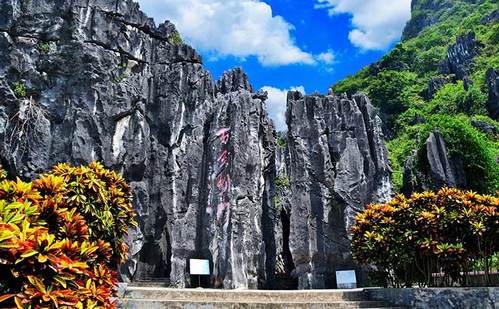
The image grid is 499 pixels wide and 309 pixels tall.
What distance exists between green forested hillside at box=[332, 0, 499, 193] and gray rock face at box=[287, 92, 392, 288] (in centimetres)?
713

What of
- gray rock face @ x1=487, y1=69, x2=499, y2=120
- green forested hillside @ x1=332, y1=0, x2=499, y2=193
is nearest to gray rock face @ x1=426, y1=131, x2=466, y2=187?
green forested hillside @ x1=332, y1=0, x2=499, y2=193

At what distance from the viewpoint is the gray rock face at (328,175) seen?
1530cm

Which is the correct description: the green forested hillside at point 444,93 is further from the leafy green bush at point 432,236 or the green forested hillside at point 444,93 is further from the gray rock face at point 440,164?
the leafy green bush at point 432,236

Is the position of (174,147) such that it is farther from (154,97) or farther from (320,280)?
(320,280)

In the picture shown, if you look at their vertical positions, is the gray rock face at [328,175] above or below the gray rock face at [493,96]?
below

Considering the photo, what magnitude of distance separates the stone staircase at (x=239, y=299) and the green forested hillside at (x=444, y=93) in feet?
47.4

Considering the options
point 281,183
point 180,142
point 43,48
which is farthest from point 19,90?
point 281,183

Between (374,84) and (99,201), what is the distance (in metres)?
50.6

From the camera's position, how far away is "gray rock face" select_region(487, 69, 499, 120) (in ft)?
127

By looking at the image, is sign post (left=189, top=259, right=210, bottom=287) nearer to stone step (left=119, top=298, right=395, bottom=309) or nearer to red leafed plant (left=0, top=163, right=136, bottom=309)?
stone step (left=119, top=298, right=395, bottom=309)

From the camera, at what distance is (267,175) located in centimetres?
1836

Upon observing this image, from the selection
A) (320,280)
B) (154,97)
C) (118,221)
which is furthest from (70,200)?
(154,97)

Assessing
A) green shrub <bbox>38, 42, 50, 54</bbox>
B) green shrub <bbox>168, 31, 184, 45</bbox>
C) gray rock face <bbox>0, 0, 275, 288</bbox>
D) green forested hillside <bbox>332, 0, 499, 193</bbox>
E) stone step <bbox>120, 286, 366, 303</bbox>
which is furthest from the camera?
green shrub <bbox>168, 31, 184, 45</bbox>

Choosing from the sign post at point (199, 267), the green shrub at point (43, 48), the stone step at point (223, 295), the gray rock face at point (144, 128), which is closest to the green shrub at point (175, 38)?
the gray rock face at point (144, 128)
